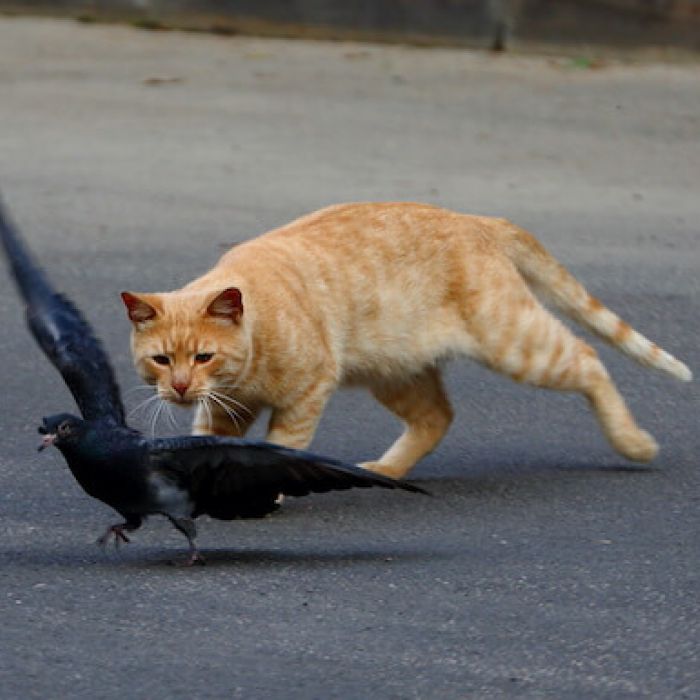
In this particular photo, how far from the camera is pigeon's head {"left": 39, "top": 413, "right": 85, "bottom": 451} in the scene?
16.2 feet

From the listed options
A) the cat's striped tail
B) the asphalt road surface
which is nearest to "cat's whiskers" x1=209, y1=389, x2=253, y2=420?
the asphalt road surface

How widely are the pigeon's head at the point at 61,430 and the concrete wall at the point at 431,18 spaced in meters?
8.80

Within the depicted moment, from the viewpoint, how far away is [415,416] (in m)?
6.39

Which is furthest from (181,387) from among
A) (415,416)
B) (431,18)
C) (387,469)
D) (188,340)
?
(431,18)

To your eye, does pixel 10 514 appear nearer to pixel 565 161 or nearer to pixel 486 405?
pixel 486 405

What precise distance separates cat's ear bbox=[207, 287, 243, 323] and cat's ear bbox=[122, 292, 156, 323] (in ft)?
0.58

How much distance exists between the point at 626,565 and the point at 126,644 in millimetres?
1489

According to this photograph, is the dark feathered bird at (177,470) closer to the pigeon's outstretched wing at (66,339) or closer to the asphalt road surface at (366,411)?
the pigeon's outstretched wing at (66,339)

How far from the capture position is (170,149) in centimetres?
1115

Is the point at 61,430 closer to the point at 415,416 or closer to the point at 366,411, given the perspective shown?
the point at 415,416

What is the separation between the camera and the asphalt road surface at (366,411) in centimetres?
463

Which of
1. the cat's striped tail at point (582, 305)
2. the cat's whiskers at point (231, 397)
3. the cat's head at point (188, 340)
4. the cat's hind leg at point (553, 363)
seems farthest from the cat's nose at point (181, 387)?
the cat's striped tail at point (582, 305)

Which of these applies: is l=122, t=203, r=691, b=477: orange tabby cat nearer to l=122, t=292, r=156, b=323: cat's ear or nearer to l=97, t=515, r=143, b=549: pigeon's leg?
l=122, t=292, r=156, b=323: cat's ear

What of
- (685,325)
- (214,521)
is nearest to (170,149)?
(685,325)
